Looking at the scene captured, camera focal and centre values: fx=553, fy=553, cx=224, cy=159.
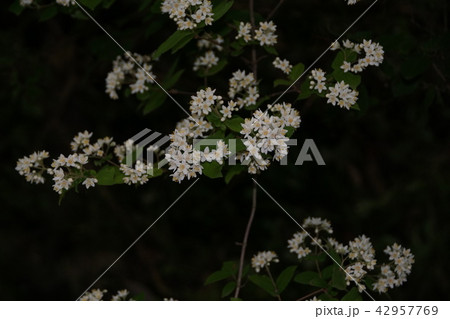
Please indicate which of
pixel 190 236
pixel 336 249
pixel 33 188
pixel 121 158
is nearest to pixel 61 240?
pixel 33 188

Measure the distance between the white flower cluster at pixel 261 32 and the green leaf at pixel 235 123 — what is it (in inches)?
17.1

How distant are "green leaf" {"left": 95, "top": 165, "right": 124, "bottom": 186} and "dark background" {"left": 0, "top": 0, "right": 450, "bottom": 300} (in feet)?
2.93

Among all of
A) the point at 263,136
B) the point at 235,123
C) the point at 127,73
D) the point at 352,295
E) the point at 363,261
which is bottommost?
the point at 352,295

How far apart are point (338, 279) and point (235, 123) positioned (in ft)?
2.44

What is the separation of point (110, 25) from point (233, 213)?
1.87 metres

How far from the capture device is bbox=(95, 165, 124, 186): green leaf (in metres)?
2.12

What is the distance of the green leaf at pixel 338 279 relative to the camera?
7.06ft

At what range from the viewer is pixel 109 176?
2.14m

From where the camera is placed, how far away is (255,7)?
9.70ft

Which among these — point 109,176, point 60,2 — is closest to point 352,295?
point 109,176

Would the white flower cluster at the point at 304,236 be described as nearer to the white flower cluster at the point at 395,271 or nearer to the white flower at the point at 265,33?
the white flower cluster at the point at 395,271

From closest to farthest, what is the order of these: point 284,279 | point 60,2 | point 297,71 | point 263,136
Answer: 1. point 263,136
2. point 297,71
3. point 284,279
4. point 60,2

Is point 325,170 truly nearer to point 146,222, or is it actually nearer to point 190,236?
point 190,236

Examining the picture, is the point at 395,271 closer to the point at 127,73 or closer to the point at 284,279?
the point at 284,279
